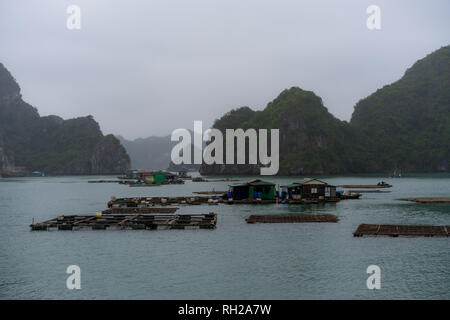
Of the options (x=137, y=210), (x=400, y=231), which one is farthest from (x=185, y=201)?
(x=400, y=231)

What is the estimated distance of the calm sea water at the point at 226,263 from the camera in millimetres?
21781

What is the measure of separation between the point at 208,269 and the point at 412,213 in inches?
1470

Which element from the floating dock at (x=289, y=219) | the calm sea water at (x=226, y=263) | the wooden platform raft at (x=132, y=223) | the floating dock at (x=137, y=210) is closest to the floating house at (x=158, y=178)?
the floating dock at (x=137, y=210)

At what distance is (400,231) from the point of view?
36.7 m

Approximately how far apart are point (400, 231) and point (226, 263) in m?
19.1

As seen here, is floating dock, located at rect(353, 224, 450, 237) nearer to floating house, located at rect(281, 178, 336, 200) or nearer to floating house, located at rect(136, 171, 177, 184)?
floating house, located at rect(281, 178, 336, 200)

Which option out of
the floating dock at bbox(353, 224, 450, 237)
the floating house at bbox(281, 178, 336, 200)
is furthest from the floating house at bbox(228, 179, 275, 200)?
the floating dock at bbox(353, 224, 450, 237)

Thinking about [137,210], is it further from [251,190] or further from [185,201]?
[251,190]

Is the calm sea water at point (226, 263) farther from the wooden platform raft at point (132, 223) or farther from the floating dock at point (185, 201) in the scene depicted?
the floating dock at point (185, 201)

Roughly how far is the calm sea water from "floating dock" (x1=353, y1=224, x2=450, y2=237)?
1303mm

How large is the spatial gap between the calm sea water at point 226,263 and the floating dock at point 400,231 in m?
1.30

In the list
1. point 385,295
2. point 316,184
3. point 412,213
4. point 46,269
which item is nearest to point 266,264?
point 385,295

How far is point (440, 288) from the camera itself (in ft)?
71.5

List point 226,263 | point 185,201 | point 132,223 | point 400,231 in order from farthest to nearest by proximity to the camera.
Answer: point 185,201 < point 132,223 < point 400,231 < point 226,263
